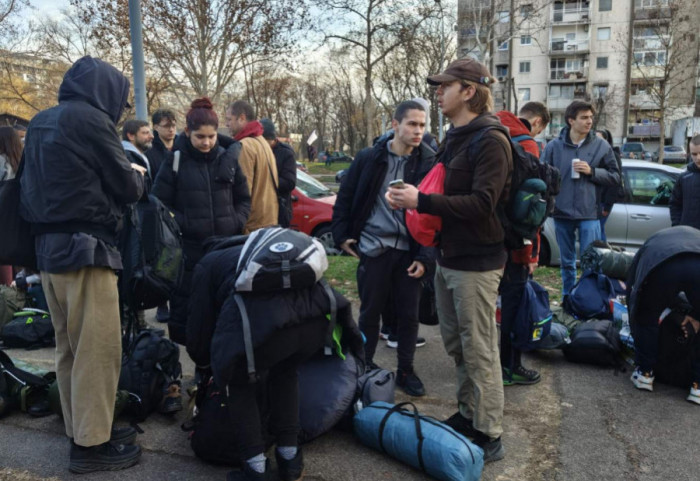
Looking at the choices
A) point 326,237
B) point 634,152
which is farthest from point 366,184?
point 634,152

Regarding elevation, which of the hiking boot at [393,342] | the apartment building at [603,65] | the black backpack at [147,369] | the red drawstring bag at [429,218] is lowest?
the hiking boot at [393,342]

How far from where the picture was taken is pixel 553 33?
57438 millimetres

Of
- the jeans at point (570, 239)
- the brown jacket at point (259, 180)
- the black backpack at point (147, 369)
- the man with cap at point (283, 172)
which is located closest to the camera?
the black backpack at point (147, 369)

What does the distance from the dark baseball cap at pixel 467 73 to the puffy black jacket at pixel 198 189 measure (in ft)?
6.56

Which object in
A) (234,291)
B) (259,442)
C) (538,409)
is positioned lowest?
(538,409)

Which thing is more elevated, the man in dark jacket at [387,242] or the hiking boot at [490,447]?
the man in dark jacket at [387,242]

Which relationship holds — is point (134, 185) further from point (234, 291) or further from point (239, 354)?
point (239, 354)

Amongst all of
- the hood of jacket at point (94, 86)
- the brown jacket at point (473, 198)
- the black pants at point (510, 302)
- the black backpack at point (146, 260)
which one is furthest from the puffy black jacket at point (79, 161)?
the black pants at point (510, 302)

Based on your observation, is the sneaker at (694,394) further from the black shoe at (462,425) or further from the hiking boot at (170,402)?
the hiking boot at (170,402)

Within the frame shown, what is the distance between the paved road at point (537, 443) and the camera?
2.97m

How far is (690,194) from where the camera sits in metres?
5.54

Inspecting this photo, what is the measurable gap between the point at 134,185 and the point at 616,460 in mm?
3001

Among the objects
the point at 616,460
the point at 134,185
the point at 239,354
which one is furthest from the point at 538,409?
the point at 134,185

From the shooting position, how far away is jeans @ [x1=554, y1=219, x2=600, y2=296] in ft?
19.2
